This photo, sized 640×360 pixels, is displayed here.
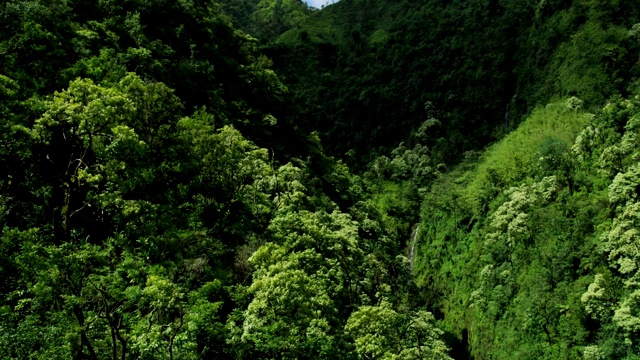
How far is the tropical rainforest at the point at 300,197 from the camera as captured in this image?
71.3 feet

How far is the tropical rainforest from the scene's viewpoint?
21734 millimetres

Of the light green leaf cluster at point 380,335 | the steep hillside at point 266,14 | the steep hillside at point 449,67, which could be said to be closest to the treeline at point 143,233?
the light green leaf cluster at point 380,335

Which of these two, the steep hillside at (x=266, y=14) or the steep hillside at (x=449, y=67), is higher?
the steep hillside at (x=266, y=14)

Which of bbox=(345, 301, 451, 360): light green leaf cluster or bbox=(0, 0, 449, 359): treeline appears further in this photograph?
bbox=(345, 301, 451, 360): light green leaf cluster

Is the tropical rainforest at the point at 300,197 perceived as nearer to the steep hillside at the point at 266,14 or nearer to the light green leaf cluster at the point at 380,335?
the light green leaf cluster at the point at 380,335

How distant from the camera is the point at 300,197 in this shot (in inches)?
1624

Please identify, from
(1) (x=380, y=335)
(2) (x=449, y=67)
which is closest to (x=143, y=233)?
(1) (x=380, y=335)

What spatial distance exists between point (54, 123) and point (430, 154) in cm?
9039

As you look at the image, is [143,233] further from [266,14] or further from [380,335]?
[266,14]

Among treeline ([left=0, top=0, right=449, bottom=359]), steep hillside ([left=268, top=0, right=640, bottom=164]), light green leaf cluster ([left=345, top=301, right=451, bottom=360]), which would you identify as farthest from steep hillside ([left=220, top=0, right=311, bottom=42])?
light green leaf cluster ([left=345, top=301, right=451, bottom=360])

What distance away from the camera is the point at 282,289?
1020 inches

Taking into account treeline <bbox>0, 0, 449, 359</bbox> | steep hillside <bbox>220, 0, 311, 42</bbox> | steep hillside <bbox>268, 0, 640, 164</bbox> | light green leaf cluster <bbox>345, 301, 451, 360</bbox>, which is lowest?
light green leaf cluster <bbox>345, 301, 451, 360</bbox>

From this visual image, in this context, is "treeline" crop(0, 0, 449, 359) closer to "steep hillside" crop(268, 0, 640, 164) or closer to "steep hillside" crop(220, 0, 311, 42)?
"steep hillside" crop(268, 0, 640, 164)

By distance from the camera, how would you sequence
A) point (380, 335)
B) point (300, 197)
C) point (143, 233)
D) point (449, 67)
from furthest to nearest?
1. point (449, 67)
2. point (300, 197)
3. point (380, 335)
4. point (143, 233)
